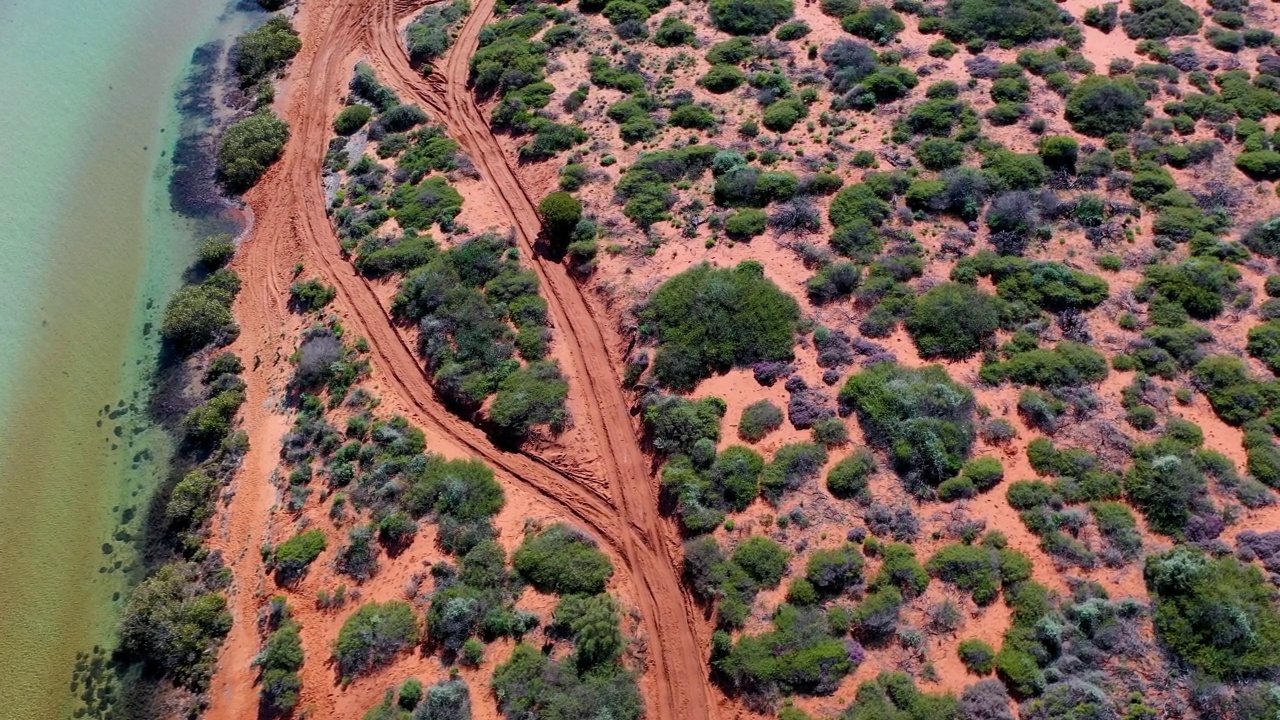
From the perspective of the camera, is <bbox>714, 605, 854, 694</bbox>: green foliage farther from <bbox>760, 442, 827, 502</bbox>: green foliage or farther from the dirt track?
<bbox>760, 442, 827, 502</bbox>: green foliage

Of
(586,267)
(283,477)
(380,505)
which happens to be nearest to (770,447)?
(586,267)

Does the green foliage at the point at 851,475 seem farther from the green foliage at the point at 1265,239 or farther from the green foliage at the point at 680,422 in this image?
the green foliage at the point at 1265,239

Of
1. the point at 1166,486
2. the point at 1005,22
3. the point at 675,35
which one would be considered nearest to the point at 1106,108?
the point at 1005,22

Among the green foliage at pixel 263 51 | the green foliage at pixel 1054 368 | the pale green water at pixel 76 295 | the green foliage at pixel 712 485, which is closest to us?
the green foliage at pixel 712 485

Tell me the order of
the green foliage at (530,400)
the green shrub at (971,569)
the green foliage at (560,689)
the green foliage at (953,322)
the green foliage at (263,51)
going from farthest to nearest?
the green foliage at (263,51) < the green foliage at (530,400) < the green foliage at (953,322) < the green shrub at (971,569) < the green foliage at (560,689)

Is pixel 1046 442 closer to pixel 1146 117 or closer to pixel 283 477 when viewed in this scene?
pixel 1146 117

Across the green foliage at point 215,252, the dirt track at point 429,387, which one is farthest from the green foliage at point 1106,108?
the green foliage at point 215,252

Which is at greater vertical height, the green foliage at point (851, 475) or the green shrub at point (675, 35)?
the green shrub at point (675, 35)
